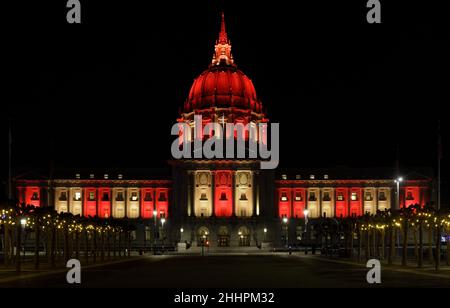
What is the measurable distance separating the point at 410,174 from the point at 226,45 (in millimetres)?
53816

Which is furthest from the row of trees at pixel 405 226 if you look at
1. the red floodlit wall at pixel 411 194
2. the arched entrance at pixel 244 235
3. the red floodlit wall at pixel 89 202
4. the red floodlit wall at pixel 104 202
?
the red floodlit wall at pixel 89 202

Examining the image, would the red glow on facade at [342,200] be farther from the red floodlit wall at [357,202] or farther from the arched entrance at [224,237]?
the arched entrance at [224,237]

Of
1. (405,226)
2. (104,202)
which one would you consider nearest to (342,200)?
(104,202)

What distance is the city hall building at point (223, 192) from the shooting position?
159 meters

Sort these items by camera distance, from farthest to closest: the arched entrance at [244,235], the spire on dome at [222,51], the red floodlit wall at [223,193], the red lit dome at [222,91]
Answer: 1. the spire on dome at [222,51]
2. the red lit dome at [222,91]
3. the red floodlit wall at [223,193]
4. the arched entrance at [244,235]

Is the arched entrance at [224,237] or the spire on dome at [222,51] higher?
the spire on dome at [222,51]

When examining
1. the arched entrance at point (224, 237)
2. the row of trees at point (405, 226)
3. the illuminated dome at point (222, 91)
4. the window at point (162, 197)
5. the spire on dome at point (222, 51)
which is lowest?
the arched entrance at point (224, 237)

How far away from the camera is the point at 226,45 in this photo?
193500 millimetres

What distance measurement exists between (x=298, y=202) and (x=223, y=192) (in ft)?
53.9

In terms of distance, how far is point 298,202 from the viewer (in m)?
171

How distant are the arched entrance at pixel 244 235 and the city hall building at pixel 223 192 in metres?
0.19

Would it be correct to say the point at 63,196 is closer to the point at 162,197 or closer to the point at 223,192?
the point at 162,197

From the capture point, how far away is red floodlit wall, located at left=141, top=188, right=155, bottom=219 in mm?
170500
